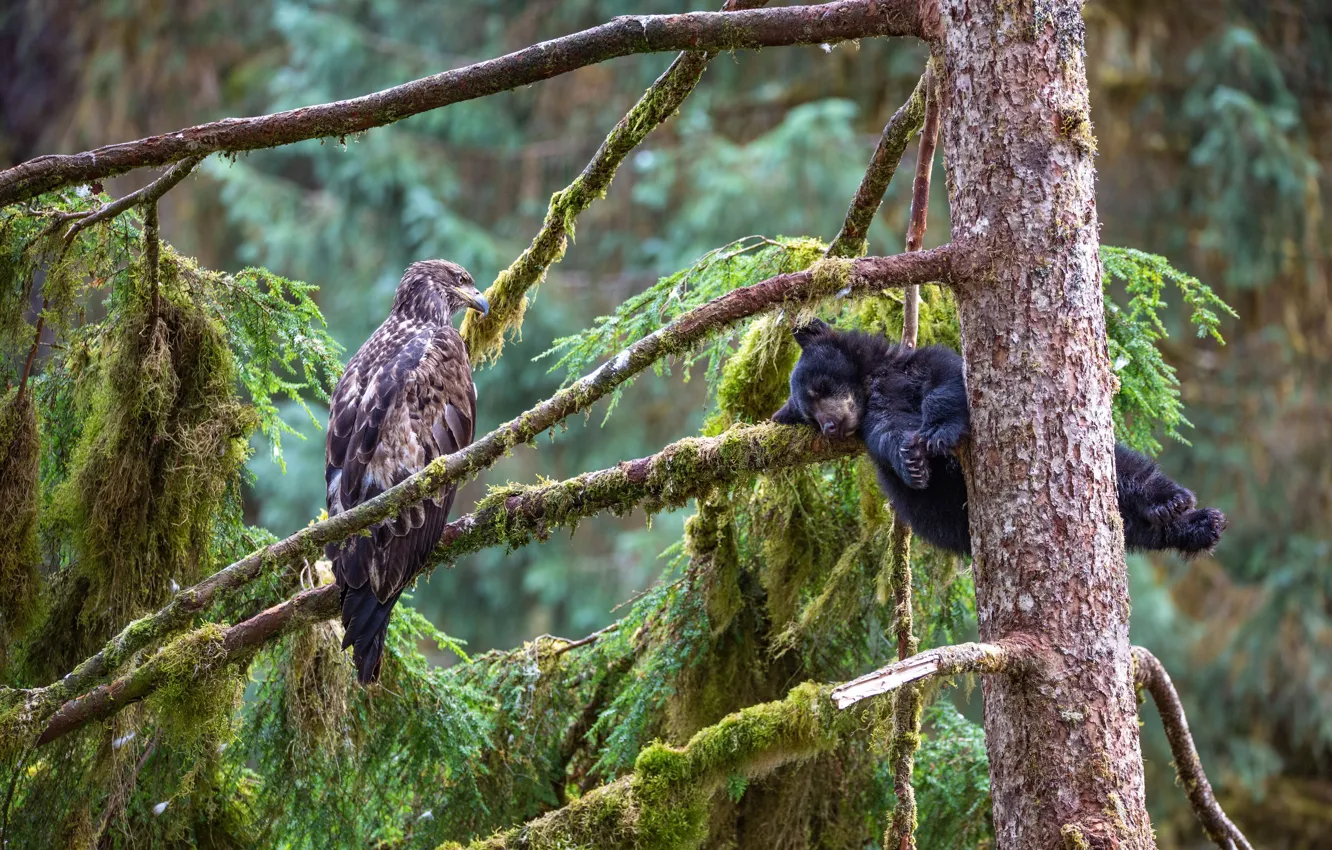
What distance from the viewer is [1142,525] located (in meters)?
3.27

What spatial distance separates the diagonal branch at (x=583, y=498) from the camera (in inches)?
114

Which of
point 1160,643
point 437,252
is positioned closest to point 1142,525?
point 1160,643


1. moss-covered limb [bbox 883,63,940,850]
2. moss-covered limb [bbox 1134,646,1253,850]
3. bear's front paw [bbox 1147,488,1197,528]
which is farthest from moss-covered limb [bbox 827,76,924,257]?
moss-covered limb [bbox 1134,646,1253,850]

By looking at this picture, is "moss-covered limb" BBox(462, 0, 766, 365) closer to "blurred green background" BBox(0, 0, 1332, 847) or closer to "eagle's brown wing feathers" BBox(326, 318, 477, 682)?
"eagle's brown wing feathers" BBox(326, 318, 477, 682)

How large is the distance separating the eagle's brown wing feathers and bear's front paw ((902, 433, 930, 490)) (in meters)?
Answer: 1.36

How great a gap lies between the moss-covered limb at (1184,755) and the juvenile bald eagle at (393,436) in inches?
78.9

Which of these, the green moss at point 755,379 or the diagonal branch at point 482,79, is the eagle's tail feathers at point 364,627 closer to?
the green moss at point 755,379

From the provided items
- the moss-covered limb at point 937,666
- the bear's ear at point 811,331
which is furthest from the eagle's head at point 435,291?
the moss-covered limb at point 937,666

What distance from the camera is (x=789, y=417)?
3365 millimetres

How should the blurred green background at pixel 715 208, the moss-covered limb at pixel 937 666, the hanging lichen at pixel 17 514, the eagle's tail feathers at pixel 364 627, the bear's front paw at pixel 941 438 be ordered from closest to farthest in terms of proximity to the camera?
the moss-covered limb at pixel 937 666
the bear's front paw at pixel 941 438
the hanging lichen at pixel 17 514
the eagle's tail feathers at pixel 364 627
the blurred green background at pixel 715 208

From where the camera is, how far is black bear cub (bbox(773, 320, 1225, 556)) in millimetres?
3139

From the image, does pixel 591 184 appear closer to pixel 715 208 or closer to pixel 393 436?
pixel 393 436

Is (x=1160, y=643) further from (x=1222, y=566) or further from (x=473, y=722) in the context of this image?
(x=473, y=722)

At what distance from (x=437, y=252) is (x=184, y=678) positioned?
12.5 m
